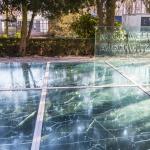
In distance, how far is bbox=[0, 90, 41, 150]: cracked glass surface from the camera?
4832 millimetres

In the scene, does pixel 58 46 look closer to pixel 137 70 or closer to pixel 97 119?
pixel 137 70

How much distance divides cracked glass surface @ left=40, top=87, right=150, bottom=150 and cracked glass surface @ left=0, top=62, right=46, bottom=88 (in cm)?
127

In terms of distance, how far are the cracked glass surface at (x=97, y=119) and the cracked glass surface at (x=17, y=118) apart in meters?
0.27

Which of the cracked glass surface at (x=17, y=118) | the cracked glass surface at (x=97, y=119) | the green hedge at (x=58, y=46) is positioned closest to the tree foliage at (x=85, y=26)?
the green hedge at (x=58, y=46)

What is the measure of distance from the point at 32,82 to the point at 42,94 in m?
1.51

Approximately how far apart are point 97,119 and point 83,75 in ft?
13.9

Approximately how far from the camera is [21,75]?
33.4ft

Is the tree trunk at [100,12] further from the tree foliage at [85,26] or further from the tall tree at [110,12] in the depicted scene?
the tree foliage at [85,26]

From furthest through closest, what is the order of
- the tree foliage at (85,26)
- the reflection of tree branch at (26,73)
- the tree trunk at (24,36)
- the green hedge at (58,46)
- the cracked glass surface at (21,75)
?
1. the tree foliage at (85,26)
2. the green hedge at (58,46)
3. the tree trunk at (24,36)
4. the reflection of tree branch at (26,73)
5. the cracked glass surface at (21,75)

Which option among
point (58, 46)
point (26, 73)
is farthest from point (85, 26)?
point (26, 73)

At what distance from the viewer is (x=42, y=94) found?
24.8ft

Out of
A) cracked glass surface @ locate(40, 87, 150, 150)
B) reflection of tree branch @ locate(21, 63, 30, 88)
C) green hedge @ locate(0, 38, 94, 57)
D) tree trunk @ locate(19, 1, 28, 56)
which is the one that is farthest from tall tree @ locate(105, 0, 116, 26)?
cracked glass surface @ locate(40, 87, 150, 150)

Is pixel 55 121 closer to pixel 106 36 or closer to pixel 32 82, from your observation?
pixel 32 82

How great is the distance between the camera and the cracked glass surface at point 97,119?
4.75 meters
